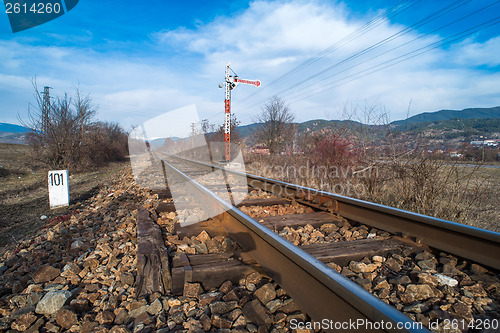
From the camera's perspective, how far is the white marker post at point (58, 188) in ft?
20.3

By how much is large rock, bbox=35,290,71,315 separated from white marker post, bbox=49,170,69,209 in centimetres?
500

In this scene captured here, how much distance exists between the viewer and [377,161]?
668 cm

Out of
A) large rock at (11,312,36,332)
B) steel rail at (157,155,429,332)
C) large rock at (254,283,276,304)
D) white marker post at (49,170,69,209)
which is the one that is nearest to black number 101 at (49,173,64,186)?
white marker post at (49,170,69,209)

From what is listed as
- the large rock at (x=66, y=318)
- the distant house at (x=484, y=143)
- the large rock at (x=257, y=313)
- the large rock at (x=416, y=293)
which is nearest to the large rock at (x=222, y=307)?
the large rock at (x=257, y=313)

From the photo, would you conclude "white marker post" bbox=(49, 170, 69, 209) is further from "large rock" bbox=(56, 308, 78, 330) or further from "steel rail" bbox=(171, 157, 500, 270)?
"steel rail" bbox=(171, 157, 500, 270)

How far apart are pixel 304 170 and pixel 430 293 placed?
7.72 m

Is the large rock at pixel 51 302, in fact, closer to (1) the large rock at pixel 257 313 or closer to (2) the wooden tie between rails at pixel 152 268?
(2) the wooden tie between rails at pixel 152 268

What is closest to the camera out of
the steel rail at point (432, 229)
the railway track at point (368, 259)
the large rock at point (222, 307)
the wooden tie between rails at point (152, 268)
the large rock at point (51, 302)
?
the railway track at point (368, 259)

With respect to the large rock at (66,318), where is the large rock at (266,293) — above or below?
above

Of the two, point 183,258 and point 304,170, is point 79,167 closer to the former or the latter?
point 304,170

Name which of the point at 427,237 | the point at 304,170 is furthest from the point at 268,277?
the point at 304,170

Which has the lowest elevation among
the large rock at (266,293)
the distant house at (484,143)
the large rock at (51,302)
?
the large rock at (51,302)

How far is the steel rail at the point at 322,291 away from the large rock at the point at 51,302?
147cm

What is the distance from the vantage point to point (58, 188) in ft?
20.6
